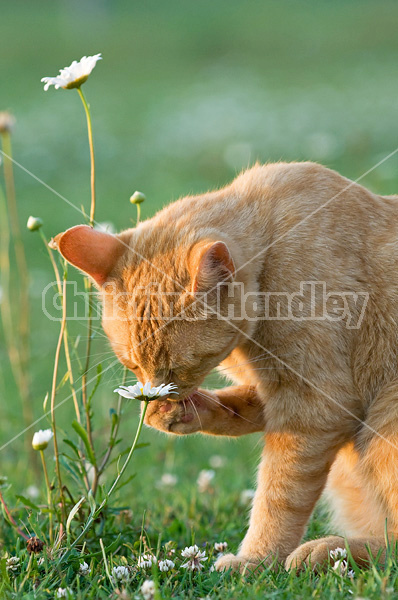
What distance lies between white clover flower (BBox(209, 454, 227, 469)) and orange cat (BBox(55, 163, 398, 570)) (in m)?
1.41

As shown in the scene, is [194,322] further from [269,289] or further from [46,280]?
[46,280]

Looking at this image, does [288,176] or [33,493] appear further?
[33,493]

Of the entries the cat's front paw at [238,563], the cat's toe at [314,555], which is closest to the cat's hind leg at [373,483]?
the cat's toe at [314,555]

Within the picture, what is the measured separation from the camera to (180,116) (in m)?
13.5

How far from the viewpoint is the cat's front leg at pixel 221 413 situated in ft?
8.64

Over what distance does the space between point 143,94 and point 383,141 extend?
26.3 ft

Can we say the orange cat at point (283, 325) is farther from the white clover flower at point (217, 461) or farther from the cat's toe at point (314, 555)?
the white clover flower at point (217, 461)

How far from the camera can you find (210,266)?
7.40 feet

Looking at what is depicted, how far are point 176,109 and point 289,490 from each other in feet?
41.3

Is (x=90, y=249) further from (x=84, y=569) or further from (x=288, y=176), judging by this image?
(x=84, y=569)

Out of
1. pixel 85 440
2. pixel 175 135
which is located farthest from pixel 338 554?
pixel 175 135

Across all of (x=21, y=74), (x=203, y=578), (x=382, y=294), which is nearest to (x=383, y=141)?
(x=382, y=294)

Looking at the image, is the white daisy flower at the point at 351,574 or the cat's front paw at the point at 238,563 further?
the cat's front paw at the point at 238,563

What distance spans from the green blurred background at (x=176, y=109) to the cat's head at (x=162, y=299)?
362mm
